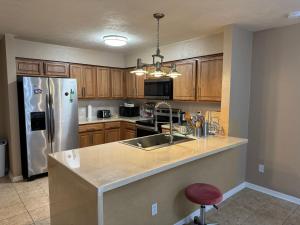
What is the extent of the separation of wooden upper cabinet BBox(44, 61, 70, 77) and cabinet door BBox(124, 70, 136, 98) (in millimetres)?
1435

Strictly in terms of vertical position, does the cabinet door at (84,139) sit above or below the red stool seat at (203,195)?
above

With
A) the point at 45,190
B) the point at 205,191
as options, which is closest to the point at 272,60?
the point at 205,191

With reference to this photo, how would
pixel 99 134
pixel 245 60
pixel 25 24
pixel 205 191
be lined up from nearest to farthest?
pixel 205 191 → pixel 25 24 → pixel 245 60 → pixel 99 134

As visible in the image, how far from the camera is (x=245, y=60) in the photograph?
10.3ft

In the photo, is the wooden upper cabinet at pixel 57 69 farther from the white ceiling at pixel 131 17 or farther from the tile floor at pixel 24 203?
the tile floor at pixel 24 203

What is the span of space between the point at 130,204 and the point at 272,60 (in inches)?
110

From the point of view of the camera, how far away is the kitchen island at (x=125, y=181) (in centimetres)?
156

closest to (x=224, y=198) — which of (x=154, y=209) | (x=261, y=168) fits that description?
(x=261, y=168)

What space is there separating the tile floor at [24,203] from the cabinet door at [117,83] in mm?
2419

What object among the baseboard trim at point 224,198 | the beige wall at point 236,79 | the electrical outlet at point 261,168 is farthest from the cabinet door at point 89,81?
the electrical outlet at point 261,168

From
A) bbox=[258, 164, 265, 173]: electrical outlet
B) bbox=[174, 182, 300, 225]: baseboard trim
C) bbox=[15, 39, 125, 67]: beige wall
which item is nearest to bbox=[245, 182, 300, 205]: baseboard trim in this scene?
bbox=[174, 182, 300, 225]: baseboard trim

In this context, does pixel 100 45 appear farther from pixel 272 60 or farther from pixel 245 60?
pixel 272 60

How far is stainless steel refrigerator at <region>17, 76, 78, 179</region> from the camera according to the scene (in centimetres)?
344

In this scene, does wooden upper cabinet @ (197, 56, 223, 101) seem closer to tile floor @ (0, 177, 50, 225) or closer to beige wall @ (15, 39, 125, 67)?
beige wall @ (15, 39, 125, 67)
